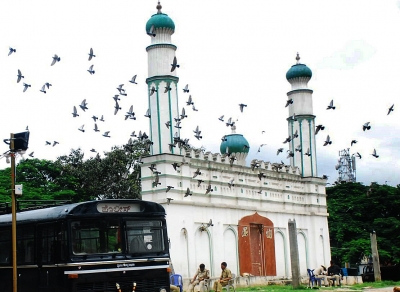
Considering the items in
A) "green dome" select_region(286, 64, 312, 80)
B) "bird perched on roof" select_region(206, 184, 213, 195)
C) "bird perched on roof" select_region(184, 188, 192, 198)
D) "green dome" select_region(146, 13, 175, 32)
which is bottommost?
"bird perched on roof" select_region(184, 188, 192, 198)

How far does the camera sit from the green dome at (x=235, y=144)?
35.8 meters

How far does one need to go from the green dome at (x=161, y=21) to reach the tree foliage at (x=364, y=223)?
19.6 meters

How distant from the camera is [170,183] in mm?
29297

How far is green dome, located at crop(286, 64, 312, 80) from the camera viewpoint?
38875mm

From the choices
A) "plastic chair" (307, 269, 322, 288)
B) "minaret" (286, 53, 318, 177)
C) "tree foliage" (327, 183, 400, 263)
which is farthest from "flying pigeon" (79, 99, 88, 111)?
"tree foliage" (327, 183, 400, 263)

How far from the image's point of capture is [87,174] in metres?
46.5

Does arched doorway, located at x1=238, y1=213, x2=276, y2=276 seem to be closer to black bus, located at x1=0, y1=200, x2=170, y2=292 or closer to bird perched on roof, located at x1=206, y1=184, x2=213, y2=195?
bird perched on roof, located at x1=206, y1=184, x2=213, y2=195

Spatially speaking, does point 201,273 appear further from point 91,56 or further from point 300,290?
point 91,56

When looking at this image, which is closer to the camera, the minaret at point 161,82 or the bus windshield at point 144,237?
the bus windshield at point 144,237

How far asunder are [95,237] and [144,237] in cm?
124

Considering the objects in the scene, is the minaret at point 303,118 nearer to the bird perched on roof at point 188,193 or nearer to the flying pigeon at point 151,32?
the flying pigeon at point 151,32

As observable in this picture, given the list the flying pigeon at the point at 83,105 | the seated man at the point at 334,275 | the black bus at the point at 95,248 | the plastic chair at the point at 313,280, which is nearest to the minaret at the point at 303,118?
the seated man at the point at 334,275

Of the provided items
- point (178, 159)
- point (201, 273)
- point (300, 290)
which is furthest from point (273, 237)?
point (201, 273)

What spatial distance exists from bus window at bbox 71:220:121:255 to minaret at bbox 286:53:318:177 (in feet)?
83.7
